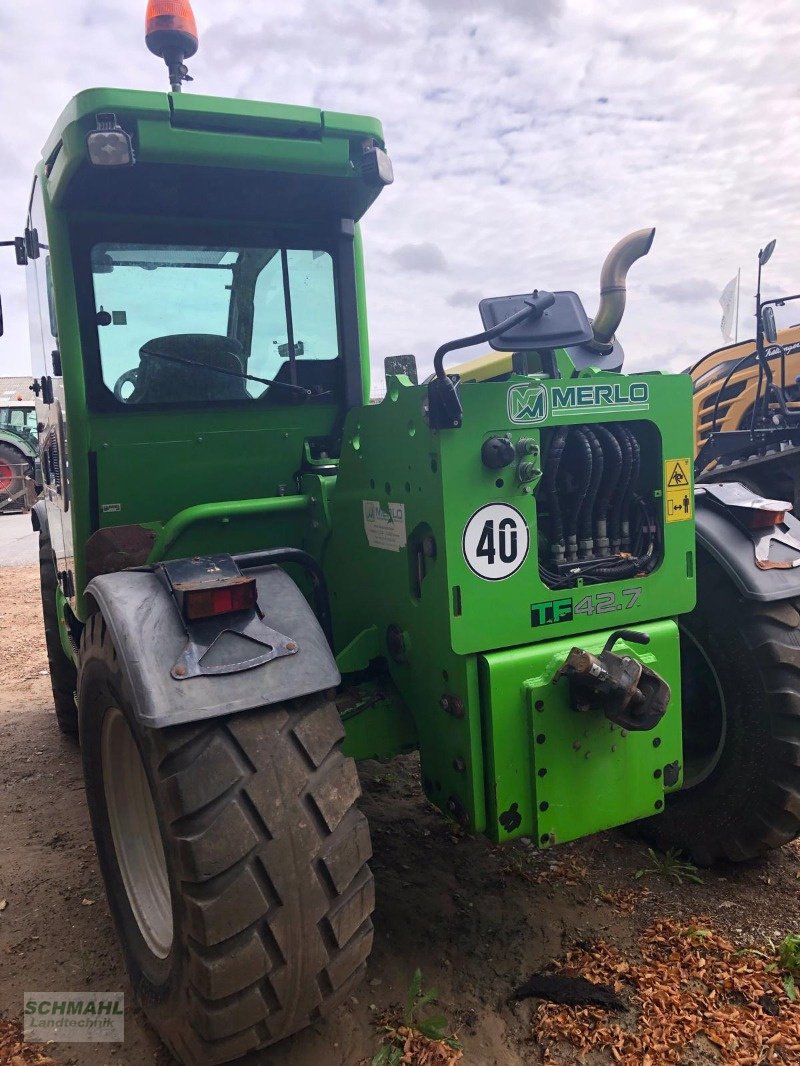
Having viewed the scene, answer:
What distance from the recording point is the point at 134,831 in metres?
2.56

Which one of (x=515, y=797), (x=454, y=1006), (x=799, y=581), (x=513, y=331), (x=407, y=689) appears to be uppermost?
(x=513, y=331)

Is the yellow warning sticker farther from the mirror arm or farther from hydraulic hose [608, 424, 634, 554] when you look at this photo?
the mirror arm

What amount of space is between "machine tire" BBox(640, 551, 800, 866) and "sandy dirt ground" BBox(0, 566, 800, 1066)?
0.20 meters

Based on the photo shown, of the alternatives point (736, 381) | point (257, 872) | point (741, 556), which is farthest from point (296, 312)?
point (736, 381)

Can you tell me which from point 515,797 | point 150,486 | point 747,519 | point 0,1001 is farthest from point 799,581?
point 0,1001

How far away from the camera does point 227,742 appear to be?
188 cm

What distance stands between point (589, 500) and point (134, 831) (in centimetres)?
173

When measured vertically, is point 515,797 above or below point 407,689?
below

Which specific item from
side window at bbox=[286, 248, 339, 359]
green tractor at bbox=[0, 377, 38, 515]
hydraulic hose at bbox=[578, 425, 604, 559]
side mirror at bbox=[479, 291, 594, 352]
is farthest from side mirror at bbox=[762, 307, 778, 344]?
green tractor at bbox=[0, 377, 38, 515]

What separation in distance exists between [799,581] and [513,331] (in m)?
1.40

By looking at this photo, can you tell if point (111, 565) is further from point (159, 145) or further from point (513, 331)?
point (513, 331)

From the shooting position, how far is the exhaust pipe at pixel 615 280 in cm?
272

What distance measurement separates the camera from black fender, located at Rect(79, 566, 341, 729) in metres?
1.87

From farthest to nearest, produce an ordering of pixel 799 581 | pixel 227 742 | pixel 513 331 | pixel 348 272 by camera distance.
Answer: pixel 348 272
pixel 799 581
pixel 513 331
pixel 227 742
